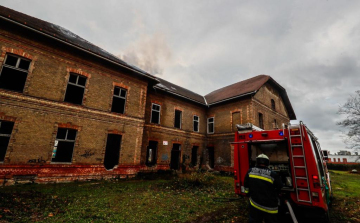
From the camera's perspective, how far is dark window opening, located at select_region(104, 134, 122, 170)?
10445 millimetres

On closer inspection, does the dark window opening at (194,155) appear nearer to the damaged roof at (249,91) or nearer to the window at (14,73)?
the damaged roof at (249,91)

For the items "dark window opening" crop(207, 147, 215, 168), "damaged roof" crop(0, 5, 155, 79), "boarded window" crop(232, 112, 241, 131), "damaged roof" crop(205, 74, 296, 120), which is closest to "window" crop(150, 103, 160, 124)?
"damaged roof" crop(0, 5, 155, 79)

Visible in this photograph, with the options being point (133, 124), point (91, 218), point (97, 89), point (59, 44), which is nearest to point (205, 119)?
point (133, 124)

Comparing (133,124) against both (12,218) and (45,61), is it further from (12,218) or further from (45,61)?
(12,218)

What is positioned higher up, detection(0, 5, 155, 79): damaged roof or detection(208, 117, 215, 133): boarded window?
detection(0, 5, 155, 79): damaged roof

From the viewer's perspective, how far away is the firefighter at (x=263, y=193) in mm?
3131

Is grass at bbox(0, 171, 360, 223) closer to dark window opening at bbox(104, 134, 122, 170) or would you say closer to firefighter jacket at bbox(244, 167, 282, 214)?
firefighter jacket at bbox(244, 167, 282, 214)

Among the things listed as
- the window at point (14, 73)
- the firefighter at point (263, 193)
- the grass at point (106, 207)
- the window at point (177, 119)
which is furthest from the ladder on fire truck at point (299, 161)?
the window at point (177, 119)

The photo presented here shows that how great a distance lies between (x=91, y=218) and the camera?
14.1ft

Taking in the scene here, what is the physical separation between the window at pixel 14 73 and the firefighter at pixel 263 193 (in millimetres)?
10988

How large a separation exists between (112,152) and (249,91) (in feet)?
39.8

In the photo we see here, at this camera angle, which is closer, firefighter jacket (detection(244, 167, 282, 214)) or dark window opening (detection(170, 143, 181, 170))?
firefighter jacket (detection(244, 167, 282, 214))

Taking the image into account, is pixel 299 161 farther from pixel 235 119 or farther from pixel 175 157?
pixel 175 157

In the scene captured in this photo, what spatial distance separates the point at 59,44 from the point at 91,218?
9333 millimetres
